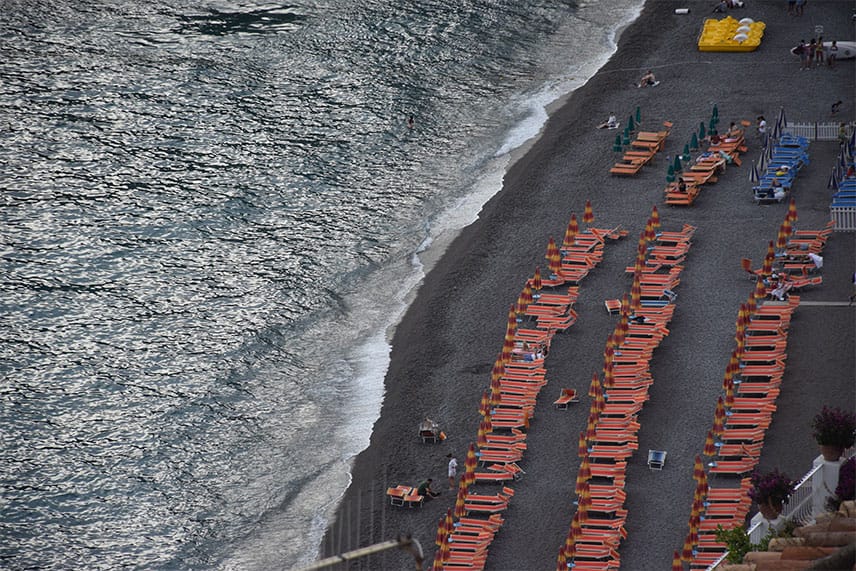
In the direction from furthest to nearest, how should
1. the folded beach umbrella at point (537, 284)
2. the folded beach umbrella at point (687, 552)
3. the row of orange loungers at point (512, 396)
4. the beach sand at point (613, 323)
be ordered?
the folded beach umbrella at point (537, 284)
the beach sand at point (613, 323)
the row of orange loungers at point (512, 396)
the folded beach umbrella at point (687, 552)

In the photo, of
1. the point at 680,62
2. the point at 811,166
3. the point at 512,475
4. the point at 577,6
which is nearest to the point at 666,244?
the point at 811,166

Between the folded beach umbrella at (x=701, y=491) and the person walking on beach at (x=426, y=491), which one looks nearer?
the folded beach umbrella at (x=701, y=491)

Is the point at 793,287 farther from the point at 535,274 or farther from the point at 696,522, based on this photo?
the point at 696,522

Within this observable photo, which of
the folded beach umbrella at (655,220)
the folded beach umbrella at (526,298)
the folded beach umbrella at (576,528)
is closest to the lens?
the folded beach umbrella at (576,528)

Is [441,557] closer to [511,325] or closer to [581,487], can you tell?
[581,487]

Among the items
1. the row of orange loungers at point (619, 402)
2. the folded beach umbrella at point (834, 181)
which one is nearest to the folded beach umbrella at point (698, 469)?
the row of orange loungers at point (619, 402)

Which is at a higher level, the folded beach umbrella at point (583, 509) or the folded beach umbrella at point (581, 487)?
the folded beach umbrella at point (581, 487)

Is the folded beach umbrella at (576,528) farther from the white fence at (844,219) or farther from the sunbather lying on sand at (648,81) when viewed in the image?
the sunbather lying on sand at (648,81)
